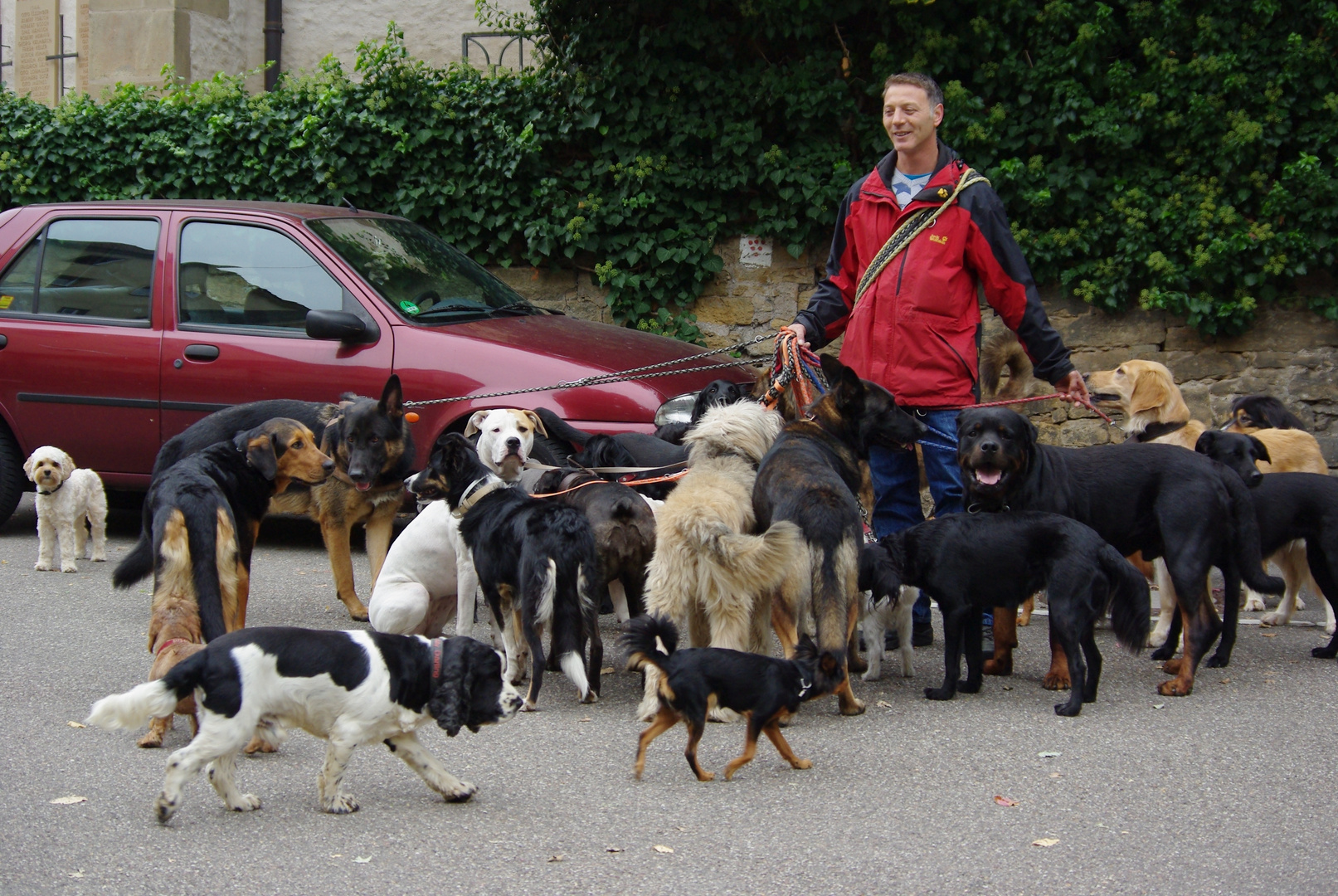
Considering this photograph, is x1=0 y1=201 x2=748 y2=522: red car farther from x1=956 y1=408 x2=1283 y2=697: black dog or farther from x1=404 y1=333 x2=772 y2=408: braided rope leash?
x1=956 y1=408 x2=1283 y2=697: black dog

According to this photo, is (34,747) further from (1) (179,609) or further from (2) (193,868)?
(2) (193,868)

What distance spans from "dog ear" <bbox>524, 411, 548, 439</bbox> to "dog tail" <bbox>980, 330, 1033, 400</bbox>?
287 cm

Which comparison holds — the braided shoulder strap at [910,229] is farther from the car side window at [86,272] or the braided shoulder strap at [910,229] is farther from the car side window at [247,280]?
the car side window at [86,272]

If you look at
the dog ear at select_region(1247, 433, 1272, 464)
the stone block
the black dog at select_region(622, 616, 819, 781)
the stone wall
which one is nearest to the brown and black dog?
the black dog at select_region(622, 616, 819, 781)

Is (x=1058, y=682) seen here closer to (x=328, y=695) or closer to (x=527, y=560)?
(x=527, y=560)

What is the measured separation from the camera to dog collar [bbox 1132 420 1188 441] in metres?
7.03

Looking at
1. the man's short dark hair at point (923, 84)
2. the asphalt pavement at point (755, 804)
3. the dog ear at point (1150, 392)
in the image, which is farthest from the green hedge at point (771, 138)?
the asphalt pavement at point (755, 804)

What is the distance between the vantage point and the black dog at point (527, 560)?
5184mm

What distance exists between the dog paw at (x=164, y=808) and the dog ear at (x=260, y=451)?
2.00m

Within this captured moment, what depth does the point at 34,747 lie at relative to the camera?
187 inches

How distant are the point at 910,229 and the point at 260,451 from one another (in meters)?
3.30

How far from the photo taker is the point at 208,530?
5.06m

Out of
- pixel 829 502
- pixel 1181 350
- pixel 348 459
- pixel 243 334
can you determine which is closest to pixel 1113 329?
pixel 1181 350

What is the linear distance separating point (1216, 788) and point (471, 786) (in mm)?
2616
